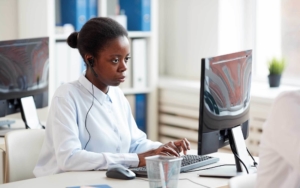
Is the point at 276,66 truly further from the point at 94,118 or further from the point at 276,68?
the point at 94,118

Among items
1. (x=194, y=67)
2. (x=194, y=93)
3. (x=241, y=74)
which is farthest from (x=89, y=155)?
(x=194, y=67)

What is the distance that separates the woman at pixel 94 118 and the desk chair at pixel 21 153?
0.78ft


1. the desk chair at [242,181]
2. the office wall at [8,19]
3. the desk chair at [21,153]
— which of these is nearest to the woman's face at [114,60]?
the desk chair at [21,153]

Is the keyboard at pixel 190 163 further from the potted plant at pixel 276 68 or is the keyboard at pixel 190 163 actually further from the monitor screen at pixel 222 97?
the potted plant at pixel 276 68

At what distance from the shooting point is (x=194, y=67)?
4.73m

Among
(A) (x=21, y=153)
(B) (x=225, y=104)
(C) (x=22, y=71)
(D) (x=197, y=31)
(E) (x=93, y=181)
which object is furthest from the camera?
(D) (x=197, y=31)

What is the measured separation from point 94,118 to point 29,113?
3.21 feet

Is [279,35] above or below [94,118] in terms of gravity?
above

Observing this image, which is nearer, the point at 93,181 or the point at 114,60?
the point at 93,181

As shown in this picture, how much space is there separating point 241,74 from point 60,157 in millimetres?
782

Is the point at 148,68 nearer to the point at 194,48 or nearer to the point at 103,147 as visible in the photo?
the point at 194,48

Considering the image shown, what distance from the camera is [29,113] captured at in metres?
3.42

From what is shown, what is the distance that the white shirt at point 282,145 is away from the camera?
5.46 ft

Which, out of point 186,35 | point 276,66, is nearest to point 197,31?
point 186,35
